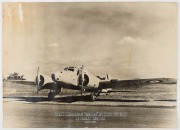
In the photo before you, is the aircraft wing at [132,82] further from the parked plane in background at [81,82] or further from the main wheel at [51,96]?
the main wheel at [51,96]

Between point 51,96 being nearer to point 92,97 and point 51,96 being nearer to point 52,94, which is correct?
point 52,94

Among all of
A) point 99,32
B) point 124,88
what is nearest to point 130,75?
point 124,88

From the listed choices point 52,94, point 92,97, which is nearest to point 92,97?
point 92,97

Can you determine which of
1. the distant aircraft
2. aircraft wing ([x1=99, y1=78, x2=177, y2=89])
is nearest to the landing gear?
the distant aircraft

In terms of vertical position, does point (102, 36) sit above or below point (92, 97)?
above

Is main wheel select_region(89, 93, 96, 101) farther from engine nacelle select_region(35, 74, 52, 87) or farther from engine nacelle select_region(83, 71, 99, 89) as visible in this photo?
engine nacelle select_region(35, 74, 52, 87)
